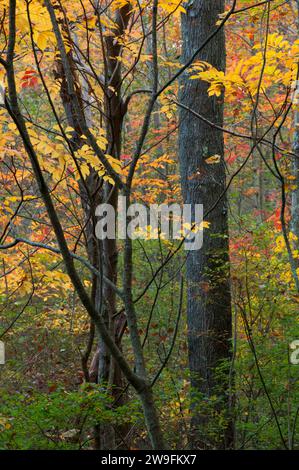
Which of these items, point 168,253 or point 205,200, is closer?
point 168,253

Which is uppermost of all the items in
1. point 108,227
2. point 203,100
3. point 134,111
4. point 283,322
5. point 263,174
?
point 134,111

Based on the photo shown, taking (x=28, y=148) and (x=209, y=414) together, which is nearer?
(x=28, y=148)

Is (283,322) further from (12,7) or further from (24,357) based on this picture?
(24,357)

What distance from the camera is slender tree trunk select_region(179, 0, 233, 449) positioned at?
17.2 ft

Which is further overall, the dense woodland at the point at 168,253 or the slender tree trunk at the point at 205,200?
the slender tree trunk at the point at 205,200

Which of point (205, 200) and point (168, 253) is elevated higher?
point (205, 200)

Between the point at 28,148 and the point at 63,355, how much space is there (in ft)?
24.0

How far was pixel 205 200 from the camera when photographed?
17.7 feet

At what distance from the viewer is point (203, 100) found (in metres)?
5.41

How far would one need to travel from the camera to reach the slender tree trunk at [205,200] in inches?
207

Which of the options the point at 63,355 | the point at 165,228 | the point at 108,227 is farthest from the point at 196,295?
the point at 63,355
